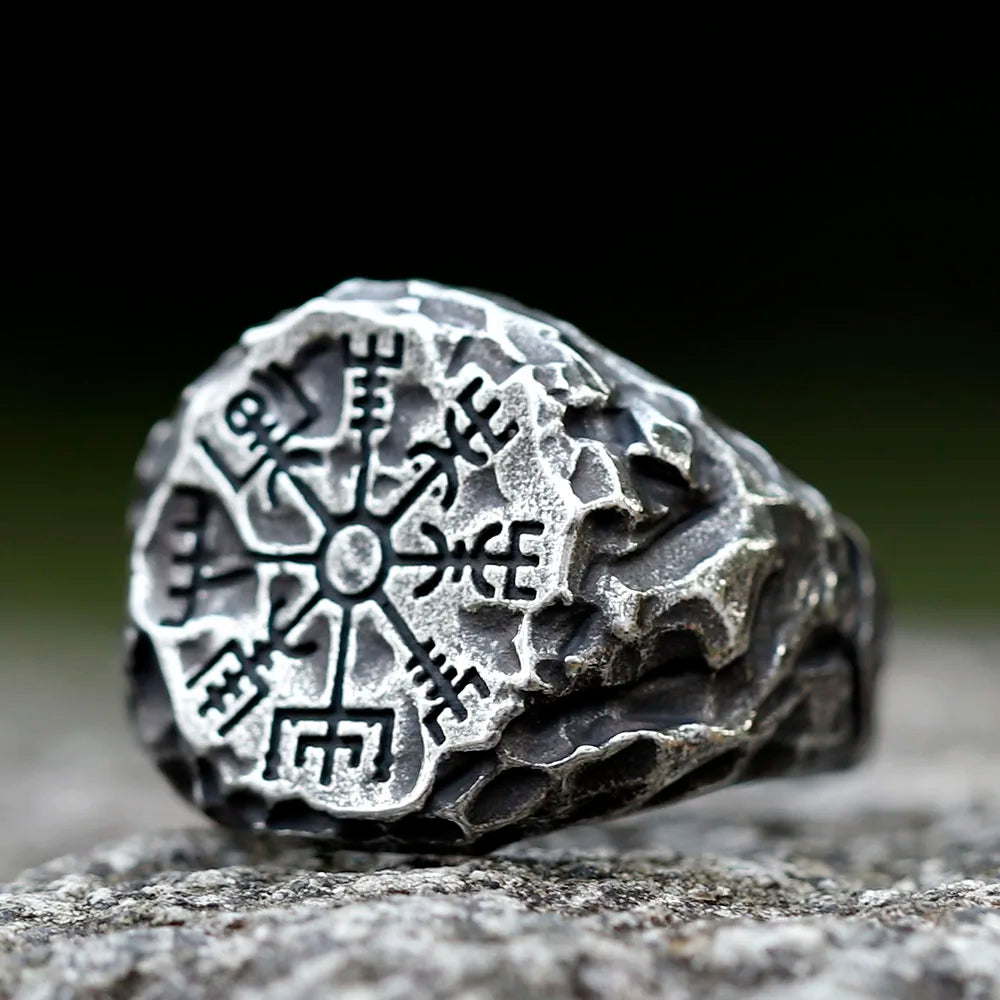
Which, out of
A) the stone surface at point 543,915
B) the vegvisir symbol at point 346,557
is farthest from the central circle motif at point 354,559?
the stone surface at point 543,915

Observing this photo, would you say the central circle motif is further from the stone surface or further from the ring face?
the stone surface

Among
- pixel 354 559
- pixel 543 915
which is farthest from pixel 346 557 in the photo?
pixel 543 915

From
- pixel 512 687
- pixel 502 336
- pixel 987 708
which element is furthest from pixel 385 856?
pixel 987 708

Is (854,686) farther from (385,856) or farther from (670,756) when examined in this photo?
(385,856)

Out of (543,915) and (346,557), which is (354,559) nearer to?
(346,557)

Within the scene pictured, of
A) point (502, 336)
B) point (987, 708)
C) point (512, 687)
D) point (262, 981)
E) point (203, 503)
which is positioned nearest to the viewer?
point (262, 981)

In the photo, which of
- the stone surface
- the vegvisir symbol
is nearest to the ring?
the vegvisir symbol
